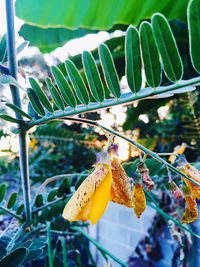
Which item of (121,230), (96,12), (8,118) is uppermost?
(96,12)

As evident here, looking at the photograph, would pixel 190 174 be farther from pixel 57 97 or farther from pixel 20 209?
pixel 20 209

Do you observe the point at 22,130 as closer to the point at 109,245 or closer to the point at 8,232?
the point at 8,232

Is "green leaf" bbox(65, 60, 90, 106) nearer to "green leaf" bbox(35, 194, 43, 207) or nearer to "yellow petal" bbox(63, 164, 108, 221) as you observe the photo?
"yellow petal" bbox(63, 164, 108, 221)

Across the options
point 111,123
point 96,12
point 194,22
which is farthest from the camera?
point 96,12

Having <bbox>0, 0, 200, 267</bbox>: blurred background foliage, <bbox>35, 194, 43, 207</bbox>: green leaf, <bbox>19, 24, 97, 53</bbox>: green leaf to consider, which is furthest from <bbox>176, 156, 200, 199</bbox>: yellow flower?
<bbox>19, 24, 97, 53</bbox>: green leaf

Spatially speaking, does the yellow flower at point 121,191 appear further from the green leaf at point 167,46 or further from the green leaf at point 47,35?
the green leaf at point 47,35

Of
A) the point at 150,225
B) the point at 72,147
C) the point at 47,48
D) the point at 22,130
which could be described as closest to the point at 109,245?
the point at 150,225

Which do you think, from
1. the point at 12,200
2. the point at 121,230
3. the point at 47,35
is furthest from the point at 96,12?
the point at 121,230
